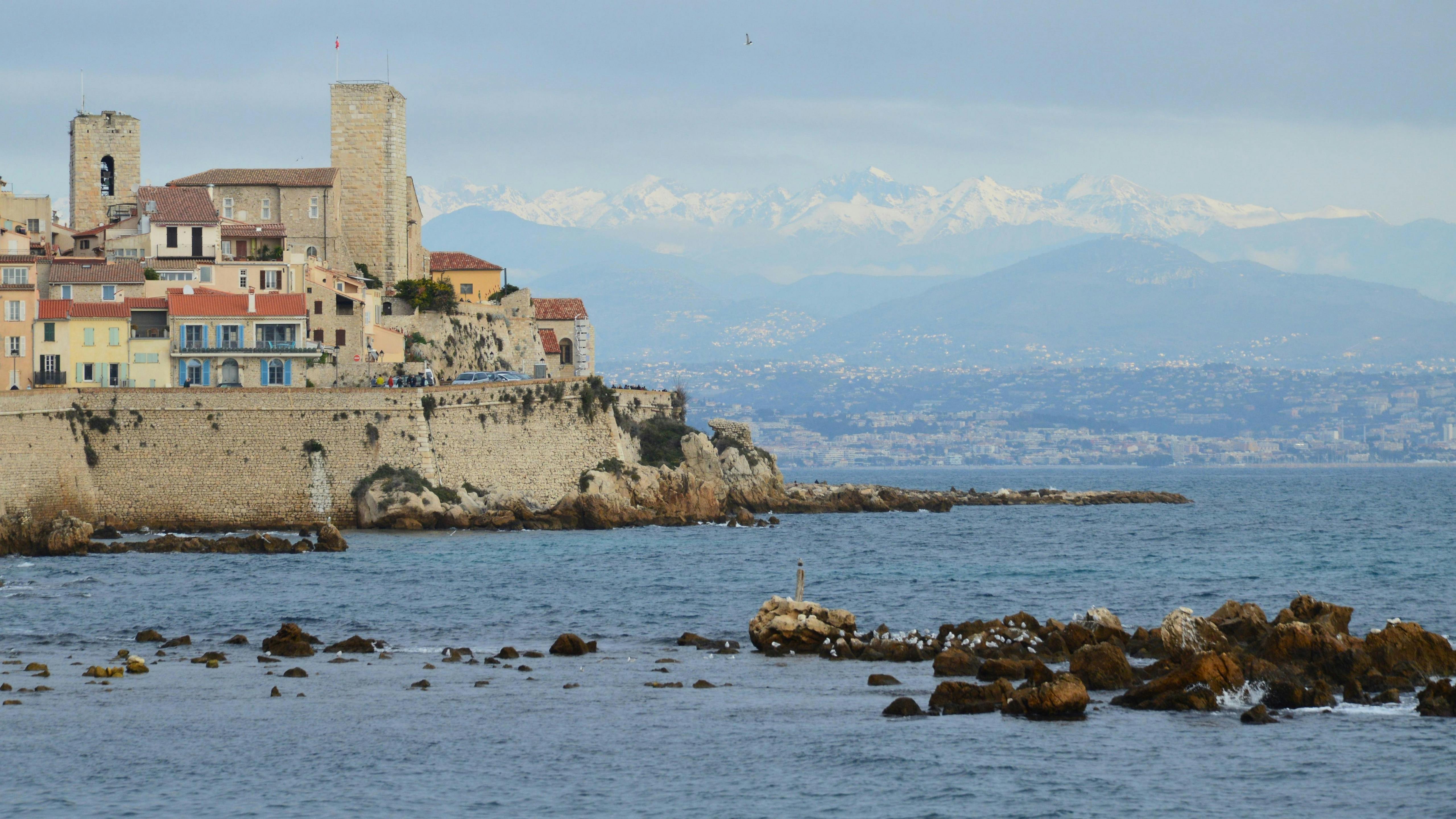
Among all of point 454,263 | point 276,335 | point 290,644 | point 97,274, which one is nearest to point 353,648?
point 290,644

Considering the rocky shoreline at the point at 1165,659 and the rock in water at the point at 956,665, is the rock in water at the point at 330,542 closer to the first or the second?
the rocky shoreline at the point at 1165,659

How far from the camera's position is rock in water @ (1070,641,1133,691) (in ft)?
95.3

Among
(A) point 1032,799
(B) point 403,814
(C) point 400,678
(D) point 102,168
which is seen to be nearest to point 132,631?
(C) point 400,678

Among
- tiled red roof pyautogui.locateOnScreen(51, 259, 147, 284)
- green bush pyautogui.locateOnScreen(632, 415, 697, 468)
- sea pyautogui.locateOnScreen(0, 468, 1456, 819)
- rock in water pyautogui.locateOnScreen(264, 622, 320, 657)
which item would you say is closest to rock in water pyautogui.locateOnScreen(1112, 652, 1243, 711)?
sea pyautogui.locateOnScreen(0, 468, 1456, 819)

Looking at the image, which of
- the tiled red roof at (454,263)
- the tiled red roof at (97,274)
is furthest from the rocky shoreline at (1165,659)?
the tiled red roof at (454,263)

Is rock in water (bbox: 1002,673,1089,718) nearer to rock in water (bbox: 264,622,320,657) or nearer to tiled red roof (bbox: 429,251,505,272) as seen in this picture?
rock in water (bbox: 264,622,320,657)

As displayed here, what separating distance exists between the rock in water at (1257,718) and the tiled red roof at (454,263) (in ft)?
216

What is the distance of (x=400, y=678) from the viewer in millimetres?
30922

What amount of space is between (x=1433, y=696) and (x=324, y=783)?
17.6 meters

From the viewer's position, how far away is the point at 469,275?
88.2m

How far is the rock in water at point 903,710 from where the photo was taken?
26797mm

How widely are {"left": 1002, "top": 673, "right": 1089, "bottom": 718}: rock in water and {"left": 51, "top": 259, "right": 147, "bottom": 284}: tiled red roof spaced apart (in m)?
50.9

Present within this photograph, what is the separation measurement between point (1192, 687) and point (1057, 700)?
Answer: 2704 mm

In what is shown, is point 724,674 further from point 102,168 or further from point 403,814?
point 102,168
